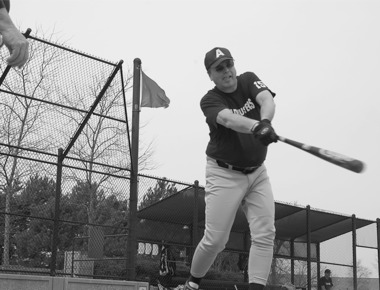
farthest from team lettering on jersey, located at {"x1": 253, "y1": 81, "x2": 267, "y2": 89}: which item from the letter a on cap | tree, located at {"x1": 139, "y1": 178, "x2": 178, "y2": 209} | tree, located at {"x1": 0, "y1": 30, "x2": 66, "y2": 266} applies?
tree, located at {"x1": 139, "y1": 178, "x2": 178, "y2": 209}

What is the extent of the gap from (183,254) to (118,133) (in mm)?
6021

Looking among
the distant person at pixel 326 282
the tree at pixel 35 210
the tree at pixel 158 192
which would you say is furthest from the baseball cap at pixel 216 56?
the distant person at pixel 326 282

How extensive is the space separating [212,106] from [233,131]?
266mm

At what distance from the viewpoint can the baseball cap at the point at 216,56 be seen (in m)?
4.99

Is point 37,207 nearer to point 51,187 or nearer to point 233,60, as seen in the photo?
point 51,187

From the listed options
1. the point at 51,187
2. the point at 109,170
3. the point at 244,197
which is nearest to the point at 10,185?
the point at 51,187

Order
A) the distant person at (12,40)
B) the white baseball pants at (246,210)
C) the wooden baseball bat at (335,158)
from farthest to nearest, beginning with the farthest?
1. the white baseball pants at (246,210)
2. the wooden baseball bat at (335,158)
3. the distant person at (12,40)

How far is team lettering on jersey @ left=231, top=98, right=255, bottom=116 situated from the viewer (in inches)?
201

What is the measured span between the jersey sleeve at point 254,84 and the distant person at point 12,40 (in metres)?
2.47

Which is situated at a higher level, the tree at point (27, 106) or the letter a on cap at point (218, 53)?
the tree at point (27, 106)

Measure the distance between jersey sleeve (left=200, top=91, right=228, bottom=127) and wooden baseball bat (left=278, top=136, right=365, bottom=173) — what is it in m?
0.91

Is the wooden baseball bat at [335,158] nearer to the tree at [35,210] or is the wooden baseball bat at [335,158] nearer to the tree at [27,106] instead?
the tree at [27,106]

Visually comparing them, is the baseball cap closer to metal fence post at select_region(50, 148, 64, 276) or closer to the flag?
metal fence post at select_region(50, 148, 64, 276)

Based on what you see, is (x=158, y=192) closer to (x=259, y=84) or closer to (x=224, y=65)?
(x=259, y=84)
